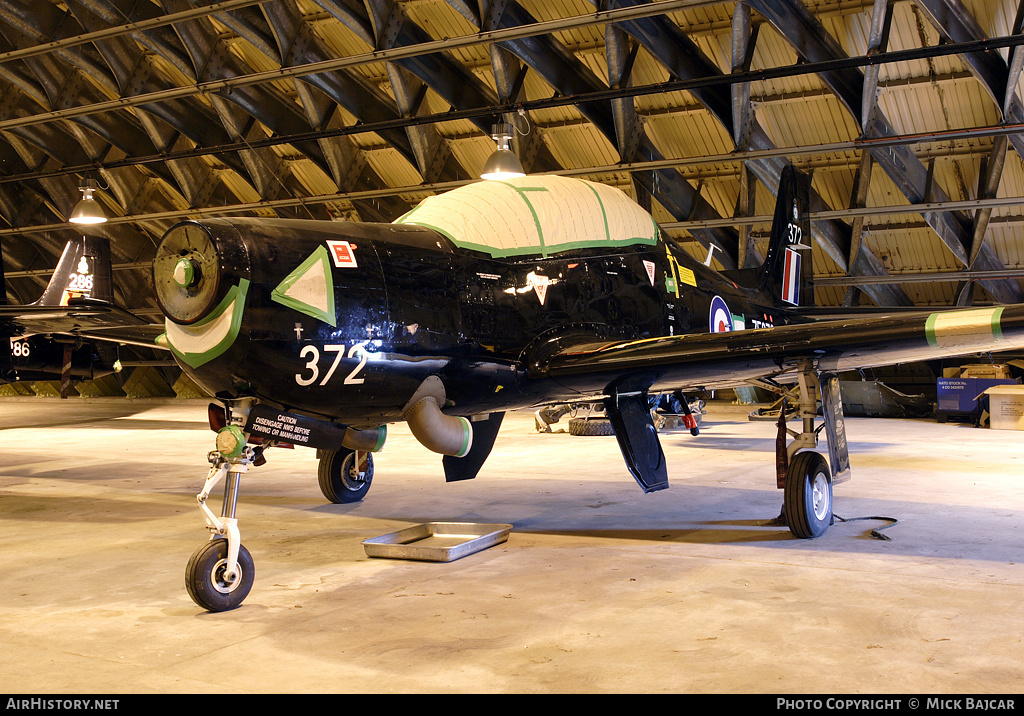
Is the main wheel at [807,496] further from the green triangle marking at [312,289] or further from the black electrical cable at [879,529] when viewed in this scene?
the green triangle marking at [312,289]

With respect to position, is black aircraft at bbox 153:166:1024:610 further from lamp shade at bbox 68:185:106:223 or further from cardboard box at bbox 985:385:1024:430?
cardboard box at bbox 985:385:1024:430

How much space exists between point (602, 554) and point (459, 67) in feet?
40.4

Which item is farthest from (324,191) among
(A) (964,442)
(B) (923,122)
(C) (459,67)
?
(A) (964,442)

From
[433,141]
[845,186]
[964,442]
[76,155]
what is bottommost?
[964,442]

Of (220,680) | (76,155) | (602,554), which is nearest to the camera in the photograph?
(220,680)

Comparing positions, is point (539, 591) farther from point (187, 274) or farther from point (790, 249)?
point (790, 249)

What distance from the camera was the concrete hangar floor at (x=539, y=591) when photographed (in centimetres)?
303

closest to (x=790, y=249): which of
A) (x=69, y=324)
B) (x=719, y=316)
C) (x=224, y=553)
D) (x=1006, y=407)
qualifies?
(x=719, y=316)

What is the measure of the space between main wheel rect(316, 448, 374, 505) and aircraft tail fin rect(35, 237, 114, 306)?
14488 millimetres

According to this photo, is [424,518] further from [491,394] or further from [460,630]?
[460,630]

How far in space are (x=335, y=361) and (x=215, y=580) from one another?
4.14 ft

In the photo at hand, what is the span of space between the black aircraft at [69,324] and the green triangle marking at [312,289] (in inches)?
525


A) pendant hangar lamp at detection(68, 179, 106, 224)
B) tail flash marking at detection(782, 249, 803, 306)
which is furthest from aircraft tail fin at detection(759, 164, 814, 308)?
pendant hangar lamp at detection(68, 179, 106, 224)

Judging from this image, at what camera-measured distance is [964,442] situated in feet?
38.4
